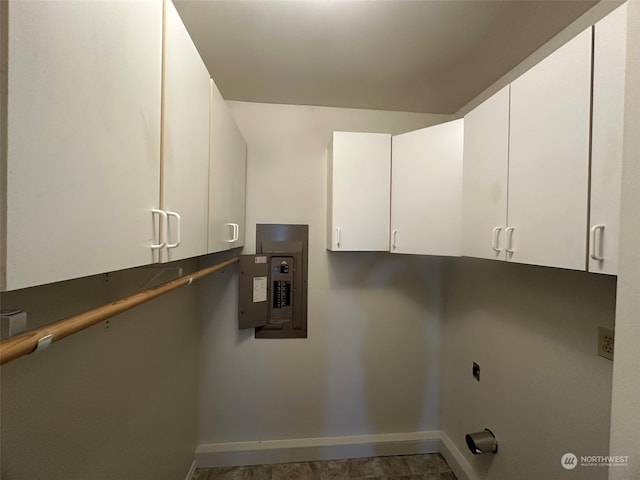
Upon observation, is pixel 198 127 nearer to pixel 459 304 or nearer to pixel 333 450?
pixel 459 304

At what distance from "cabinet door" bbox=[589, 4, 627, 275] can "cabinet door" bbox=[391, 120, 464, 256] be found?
0.62m

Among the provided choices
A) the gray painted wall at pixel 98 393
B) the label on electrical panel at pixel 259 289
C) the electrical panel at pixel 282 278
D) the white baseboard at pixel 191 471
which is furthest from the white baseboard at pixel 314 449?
the label on electrical panel at pixel 259 289

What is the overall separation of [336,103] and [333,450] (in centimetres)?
260

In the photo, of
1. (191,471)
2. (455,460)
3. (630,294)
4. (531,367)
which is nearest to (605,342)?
(531,367)

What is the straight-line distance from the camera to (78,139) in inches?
16.9

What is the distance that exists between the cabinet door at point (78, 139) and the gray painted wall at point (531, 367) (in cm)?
160

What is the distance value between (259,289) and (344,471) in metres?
1.42

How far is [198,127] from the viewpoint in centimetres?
93

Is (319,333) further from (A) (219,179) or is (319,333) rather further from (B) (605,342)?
(B) (605,342)

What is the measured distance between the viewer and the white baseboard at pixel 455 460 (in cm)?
167

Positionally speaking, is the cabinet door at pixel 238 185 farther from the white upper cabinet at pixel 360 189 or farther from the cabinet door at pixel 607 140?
the cabinet door at pixel 607 140

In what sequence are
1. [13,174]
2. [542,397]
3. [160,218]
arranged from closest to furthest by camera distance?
[13,174] → [160,218] → [542,397]

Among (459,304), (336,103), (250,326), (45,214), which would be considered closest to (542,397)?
(459,304)

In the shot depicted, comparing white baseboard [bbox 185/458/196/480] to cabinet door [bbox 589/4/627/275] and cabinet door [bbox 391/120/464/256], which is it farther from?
cabinet door [bbox 589/4/627/275]
